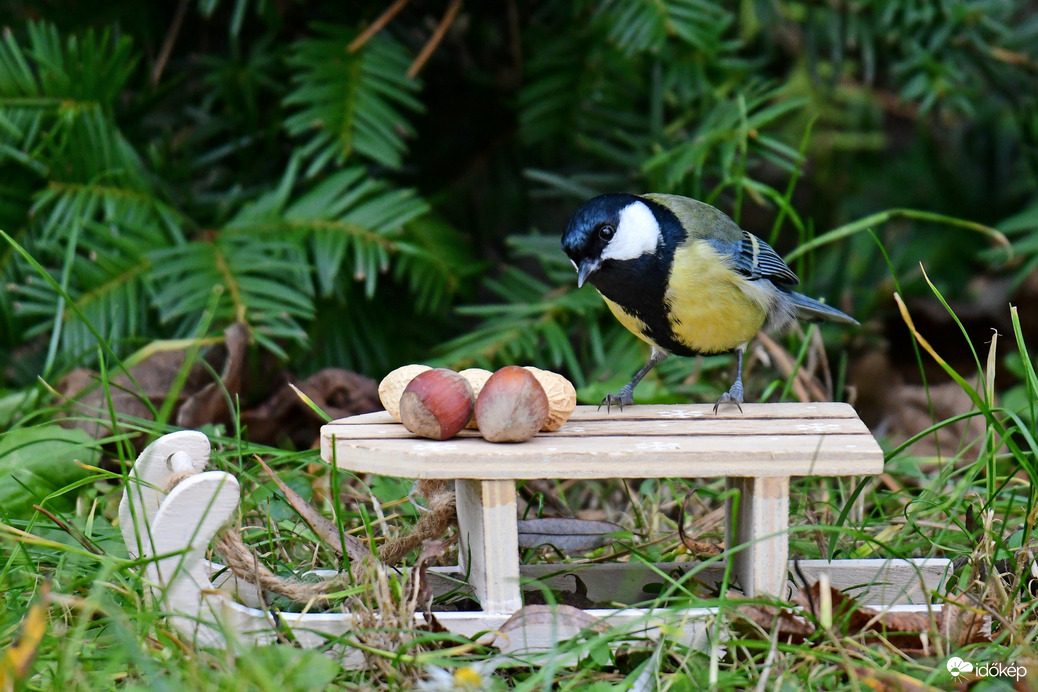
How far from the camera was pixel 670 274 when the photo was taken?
167cm

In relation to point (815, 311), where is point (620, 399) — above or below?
below

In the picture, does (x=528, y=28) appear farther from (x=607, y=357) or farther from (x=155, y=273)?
(x=155, y=273)

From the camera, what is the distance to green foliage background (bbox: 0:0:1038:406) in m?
2.21

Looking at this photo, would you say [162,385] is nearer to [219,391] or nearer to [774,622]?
[219,391]

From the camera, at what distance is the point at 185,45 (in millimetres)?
2674

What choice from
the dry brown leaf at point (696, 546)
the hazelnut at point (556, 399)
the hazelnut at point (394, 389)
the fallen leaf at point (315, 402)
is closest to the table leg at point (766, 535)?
the dry brown leaf at point (696, 546)

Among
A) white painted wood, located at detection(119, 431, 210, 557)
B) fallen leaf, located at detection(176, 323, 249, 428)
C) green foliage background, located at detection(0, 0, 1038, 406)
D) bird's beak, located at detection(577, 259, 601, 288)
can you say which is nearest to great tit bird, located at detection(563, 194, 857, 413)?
bird's beak, located at detection(577, 259, 601, 288)

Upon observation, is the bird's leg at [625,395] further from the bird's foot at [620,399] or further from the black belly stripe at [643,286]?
the black belly stripe at [643,286]

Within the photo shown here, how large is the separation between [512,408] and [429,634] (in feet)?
1.04

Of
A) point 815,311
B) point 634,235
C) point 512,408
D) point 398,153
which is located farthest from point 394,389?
point 398,153

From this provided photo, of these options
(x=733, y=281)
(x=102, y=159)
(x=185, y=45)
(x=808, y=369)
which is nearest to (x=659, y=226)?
(x=733, y=281)

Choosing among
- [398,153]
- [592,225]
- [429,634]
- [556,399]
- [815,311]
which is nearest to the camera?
[429,634]

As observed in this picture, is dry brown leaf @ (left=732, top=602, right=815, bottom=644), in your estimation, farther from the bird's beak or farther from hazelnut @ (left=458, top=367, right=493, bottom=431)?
the bird's beak

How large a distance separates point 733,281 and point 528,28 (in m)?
1.18
